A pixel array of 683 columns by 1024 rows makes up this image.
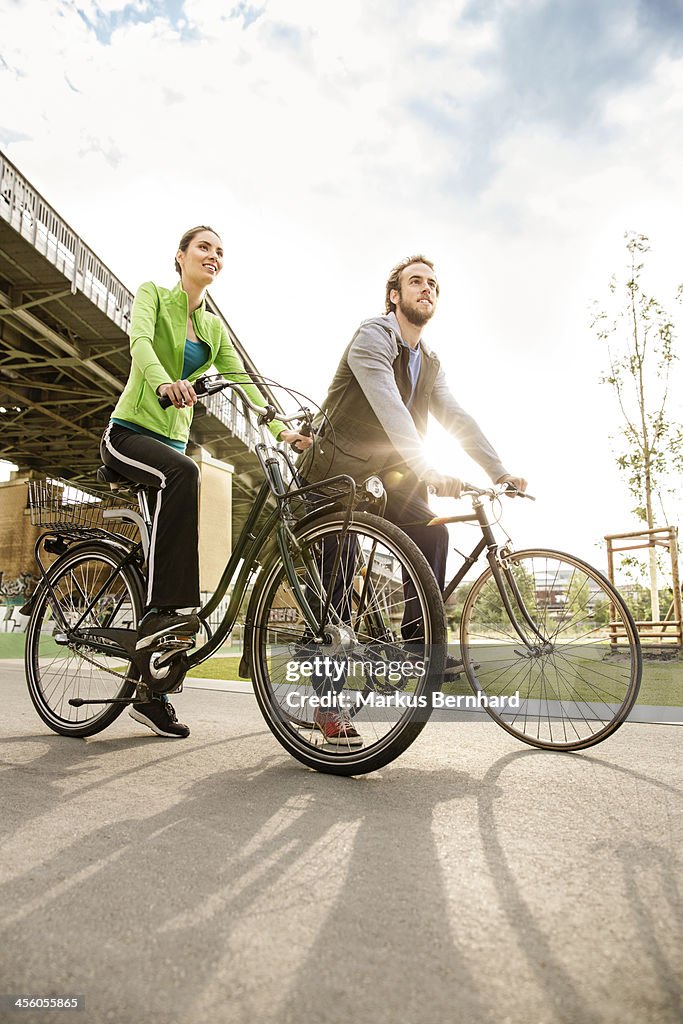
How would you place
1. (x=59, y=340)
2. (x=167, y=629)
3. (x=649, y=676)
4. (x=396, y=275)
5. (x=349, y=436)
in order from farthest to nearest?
(x=59, y=340), (x=649, y=676), (x=396, y=275), (x=349, y=436), (x=167, y=629)

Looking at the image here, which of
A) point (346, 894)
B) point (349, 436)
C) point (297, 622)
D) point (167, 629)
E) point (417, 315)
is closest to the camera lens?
point (346, 894)

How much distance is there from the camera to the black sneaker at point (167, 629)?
2.73 metres

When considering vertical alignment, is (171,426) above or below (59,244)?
below

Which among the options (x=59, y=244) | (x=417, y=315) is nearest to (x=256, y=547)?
(x=417, y=315)

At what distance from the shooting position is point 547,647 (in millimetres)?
2920

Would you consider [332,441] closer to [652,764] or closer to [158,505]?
[158,505]

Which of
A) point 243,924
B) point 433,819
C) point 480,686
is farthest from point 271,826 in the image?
point 480,686

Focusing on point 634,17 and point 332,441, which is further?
point 634,17

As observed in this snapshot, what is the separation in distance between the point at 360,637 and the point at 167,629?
2.70ft

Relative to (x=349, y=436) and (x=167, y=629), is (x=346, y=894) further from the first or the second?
(x=349, y=436)

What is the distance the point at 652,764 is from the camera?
241 cm

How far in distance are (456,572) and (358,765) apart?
113 centimetres

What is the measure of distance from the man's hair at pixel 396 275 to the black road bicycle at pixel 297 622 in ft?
2.85

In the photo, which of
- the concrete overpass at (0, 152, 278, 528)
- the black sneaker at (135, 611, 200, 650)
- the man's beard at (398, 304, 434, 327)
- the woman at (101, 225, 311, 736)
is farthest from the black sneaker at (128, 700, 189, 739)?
the concrete overpass at (0, 152, 278, 528)
